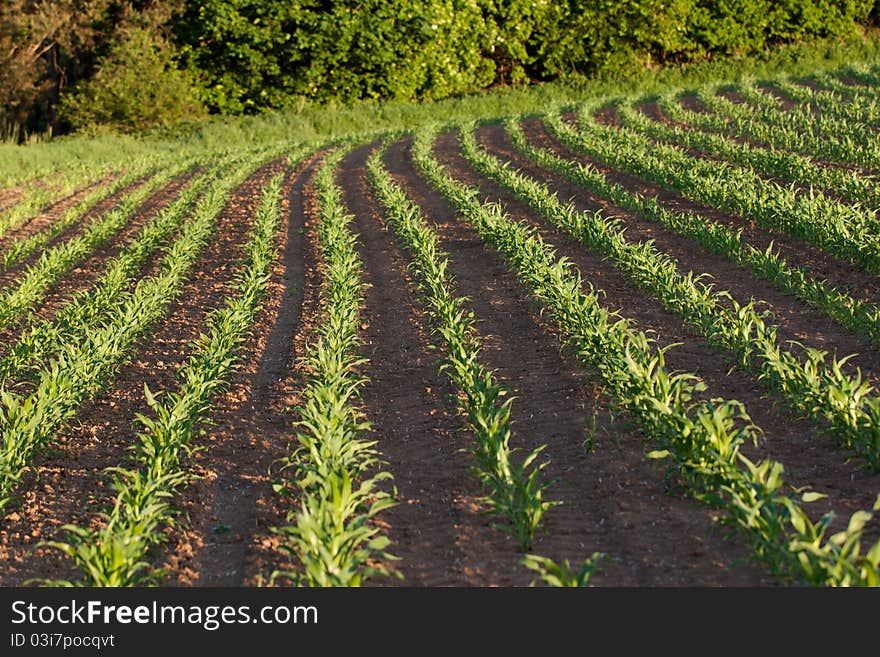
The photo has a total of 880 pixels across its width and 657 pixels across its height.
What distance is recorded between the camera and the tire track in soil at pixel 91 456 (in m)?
5.14

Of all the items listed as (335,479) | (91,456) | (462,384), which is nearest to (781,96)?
(462,384)

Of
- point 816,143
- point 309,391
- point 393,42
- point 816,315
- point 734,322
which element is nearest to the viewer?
point 309,391

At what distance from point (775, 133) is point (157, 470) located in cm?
1318

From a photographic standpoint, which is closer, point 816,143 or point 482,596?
point 482,596

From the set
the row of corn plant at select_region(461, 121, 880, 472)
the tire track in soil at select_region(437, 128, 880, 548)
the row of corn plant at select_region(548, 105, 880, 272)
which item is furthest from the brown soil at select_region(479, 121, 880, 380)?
the row of corn plant at select_region(548, 105, 880, 272)

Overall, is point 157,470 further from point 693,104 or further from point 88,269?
point 693,104

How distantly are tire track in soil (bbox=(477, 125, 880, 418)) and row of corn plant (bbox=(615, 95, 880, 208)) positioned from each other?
1779 millimetres

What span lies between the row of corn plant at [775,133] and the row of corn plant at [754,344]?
13.6ft

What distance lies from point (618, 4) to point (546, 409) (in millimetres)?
23801

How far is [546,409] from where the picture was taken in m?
6.33

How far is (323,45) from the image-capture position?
83.6 ft

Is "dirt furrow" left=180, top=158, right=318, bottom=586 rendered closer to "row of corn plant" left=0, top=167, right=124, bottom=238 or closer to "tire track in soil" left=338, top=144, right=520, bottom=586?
"tire track in soil" left=338, top=144, right=520, bottom=586

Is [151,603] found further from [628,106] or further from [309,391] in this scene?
[628,106]

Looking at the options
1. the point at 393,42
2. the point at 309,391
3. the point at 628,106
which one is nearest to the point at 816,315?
the point at 309,391
